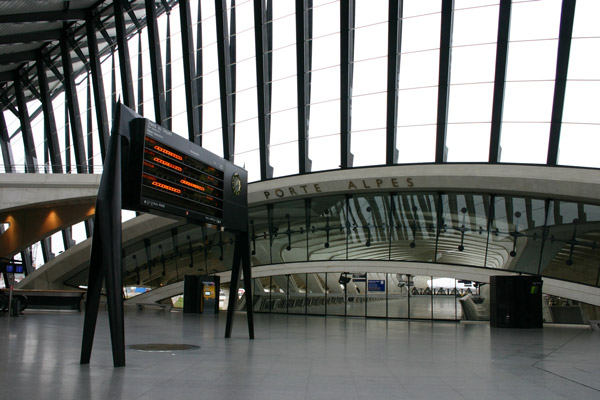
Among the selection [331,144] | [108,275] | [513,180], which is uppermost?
[331,144]

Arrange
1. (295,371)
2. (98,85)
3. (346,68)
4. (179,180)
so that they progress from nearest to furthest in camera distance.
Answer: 1. (295,371)
2. (179,180)
3. (346,68)
4. (98,85)

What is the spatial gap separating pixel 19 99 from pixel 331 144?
875 inches

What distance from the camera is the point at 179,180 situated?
434 inches

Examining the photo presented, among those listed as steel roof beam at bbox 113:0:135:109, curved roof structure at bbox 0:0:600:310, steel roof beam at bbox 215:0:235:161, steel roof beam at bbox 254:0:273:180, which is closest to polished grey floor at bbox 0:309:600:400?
curved roof structure at bbox 0:0:600:310

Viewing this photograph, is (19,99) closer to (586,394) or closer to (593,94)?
(593,94)

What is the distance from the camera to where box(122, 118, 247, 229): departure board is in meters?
9.67

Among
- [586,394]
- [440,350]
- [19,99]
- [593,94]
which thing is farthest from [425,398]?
[19,99]

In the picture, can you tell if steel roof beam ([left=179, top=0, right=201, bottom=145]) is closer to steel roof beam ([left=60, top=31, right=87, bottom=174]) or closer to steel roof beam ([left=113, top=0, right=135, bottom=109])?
steel roof beam ([left=113, top=0, right=135, bottom=109])

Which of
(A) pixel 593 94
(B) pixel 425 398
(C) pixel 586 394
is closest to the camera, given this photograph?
(B) pixel 425 398

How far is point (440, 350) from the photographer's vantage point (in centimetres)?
1130

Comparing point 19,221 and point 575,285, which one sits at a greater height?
point 19,221

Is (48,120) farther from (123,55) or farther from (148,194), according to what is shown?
(148,194)

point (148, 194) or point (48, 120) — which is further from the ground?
point (48, 120)

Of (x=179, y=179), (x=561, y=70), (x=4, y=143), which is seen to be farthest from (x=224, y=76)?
(x=4, y=143)
